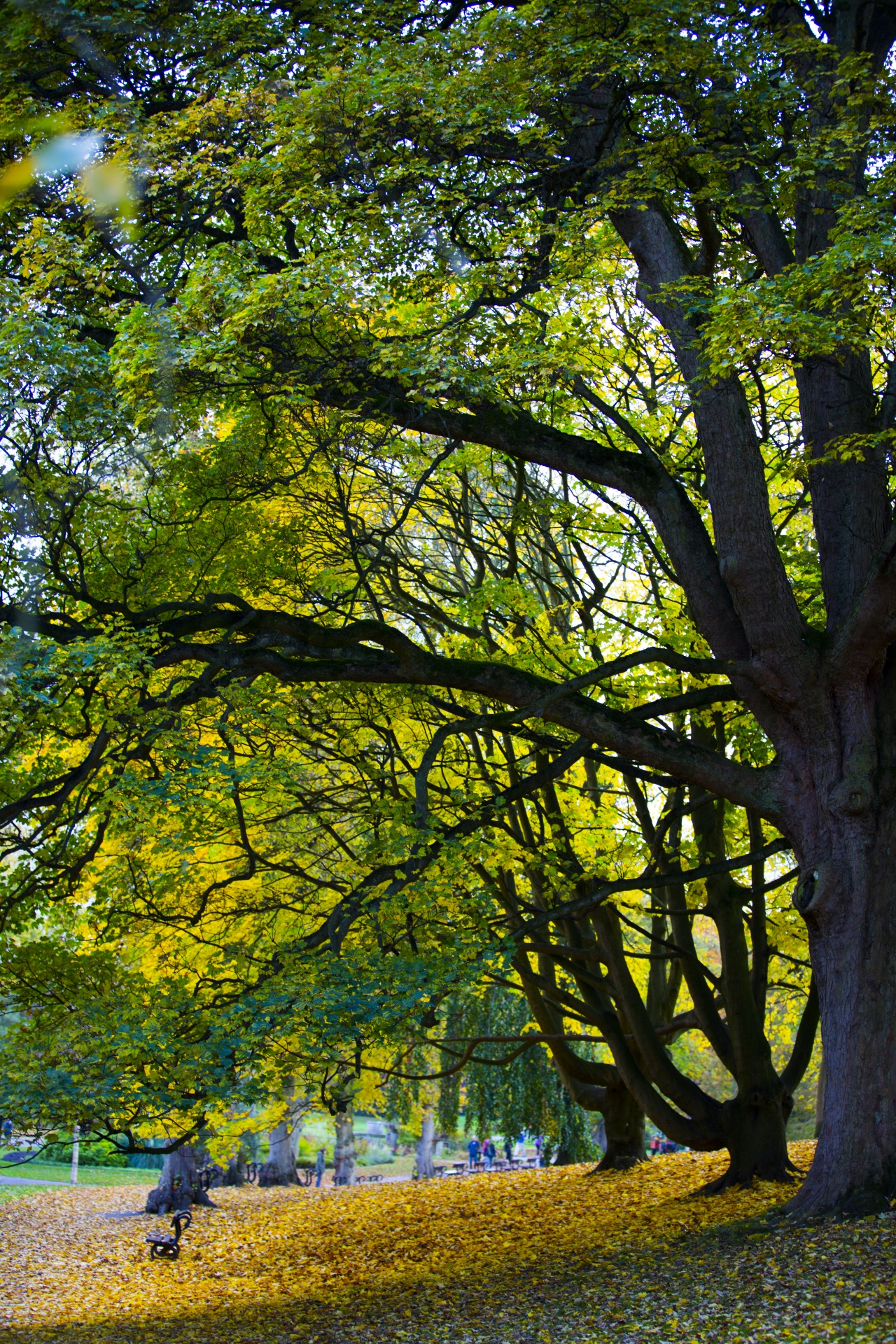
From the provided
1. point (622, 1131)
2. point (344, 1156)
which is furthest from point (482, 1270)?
point (344, 1156)

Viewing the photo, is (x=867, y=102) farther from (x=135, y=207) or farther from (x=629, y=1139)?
(x=629, y=1139)

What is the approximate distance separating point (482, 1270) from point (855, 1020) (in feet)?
14.5

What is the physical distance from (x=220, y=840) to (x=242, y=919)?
6.97ft

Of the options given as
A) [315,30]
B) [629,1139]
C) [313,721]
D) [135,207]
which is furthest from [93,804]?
[629,1139]

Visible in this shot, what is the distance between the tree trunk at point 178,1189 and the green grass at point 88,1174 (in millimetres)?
10426

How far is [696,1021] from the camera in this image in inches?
481

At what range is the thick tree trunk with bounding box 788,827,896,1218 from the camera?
24.6 ft

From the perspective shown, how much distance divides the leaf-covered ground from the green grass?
12239 mm

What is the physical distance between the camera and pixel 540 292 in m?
9.86

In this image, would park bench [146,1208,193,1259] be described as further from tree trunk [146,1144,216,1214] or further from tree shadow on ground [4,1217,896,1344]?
tree shadow on ground [4,1217,896,1344]

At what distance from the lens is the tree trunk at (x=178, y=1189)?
61.5 ft

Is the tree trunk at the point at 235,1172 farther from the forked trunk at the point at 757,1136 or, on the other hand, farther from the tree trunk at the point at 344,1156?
the forked trunk at the point at 757,1136

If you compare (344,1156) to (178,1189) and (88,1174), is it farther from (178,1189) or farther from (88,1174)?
(88,1174)

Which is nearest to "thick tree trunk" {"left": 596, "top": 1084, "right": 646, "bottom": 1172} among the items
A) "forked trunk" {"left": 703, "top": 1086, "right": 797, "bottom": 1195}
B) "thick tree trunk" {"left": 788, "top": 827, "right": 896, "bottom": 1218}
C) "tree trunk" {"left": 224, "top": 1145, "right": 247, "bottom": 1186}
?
"forked trunk" {"left": 703, "top": 1086, "right": 797, "bottom": 1195}
